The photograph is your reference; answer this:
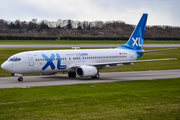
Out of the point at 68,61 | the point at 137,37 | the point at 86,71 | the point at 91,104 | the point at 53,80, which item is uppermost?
the point at 137,37

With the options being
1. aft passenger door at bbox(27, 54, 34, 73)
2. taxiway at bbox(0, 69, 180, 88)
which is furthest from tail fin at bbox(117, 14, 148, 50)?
aft passenger door at bbox(27, 54, 34, 73)

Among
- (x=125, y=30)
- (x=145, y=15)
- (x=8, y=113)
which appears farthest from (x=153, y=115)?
(x=125, y=30)

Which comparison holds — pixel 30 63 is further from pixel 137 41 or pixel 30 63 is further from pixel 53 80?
pixel 137 41

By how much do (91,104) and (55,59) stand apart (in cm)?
1489

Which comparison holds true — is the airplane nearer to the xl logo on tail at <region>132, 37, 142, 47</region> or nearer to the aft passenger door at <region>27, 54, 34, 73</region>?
the aft passenger door at <region>27, 54, 34, 73</region>

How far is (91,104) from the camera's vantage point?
1941 centimetres

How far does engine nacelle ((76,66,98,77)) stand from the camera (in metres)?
33.4

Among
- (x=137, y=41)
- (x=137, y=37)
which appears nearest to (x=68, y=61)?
(x=137, y=41)

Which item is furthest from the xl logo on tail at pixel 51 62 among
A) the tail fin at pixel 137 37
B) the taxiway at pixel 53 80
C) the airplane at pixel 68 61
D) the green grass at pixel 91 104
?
the tail fin at pixel 137 37

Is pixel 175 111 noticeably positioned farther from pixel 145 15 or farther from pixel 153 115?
pixel 145 15

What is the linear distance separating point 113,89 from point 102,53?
12.8m

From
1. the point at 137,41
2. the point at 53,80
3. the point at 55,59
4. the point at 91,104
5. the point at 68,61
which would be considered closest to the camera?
the point at 91,104

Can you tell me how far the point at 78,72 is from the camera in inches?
1367

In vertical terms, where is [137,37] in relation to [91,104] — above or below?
above
